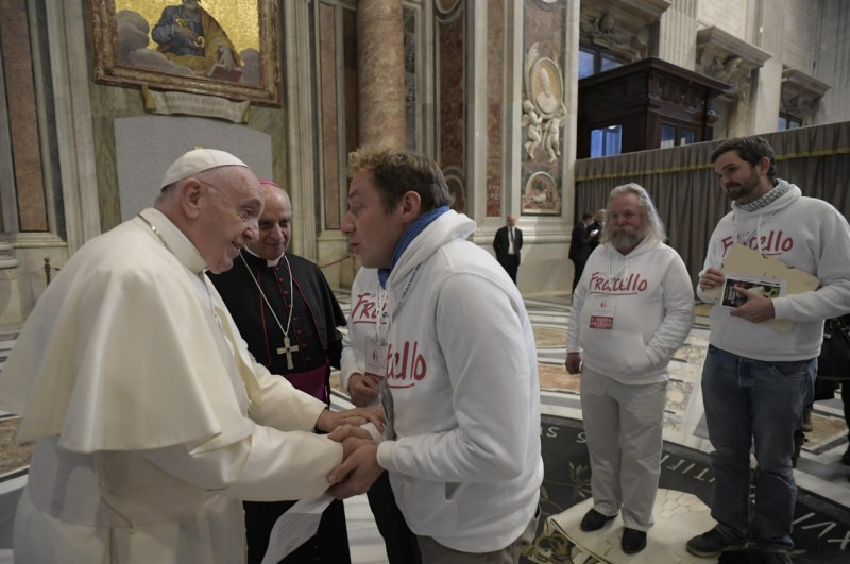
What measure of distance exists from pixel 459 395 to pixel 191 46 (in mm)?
10560

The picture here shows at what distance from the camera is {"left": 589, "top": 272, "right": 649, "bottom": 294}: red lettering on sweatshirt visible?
8.16 ft

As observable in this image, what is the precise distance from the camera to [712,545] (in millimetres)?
2410

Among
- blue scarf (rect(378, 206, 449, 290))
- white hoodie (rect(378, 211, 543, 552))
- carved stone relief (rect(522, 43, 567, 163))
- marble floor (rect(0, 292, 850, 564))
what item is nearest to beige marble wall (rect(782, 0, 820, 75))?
carved stone relief (rect(522, 43, 567, 163))

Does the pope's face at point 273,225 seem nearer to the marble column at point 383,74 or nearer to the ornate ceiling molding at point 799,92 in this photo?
the marble column at point 383,74

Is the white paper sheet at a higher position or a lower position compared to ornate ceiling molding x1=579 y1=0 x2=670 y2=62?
lower

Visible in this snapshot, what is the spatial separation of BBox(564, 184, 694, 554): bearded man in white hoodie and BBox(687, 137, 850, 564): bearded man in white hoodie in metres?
0.22

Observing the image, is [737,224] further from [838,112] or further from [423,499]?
[838,112]

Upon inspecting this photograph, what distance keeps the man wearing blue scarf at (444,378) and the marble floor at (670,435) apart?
4.70 feet

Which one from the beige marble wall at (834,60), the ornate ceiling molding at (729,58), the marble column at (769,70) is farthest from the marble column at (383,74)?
the beige marble wall at (834,60)

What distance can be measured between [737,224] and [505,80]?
932 centimetres

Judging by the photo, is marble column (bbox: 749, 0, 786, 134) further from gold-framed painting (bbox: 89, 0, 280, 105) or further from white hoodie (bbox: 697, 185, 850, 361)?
white hoodie (bbox: 697, 185, 850, 361)

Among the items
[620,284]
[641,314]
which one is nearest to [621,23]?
[620,284]

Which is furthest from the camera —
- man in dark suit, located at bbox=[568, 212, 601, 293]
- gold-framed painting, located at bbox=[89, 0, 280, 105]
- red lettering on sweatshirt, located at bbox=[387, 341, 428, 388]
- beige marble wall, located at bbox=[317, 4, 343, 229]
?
beige marble wall, located at bbox=[317, 4, 343, 229]

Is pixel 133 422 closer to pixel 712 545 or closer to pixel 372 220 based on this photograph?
pixel 372 220
